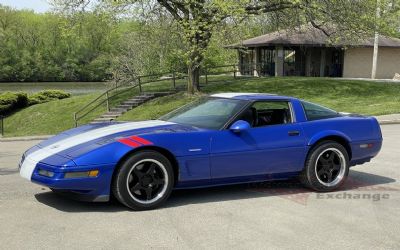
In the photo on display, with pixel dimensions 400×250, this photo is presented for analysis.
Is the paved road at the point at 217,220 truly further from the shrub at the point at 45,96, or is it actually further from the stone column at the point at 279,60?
the stone column at the point at 279,60

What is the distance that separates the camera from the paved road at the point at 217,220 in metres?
4.88

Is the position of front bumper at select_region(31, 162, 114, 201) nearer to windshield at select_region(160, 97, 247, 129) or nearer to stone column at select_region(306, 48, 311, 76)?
windshield at select_region(160, 97, 247, 129)

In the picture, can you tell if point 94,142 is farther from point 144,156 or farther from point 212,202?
point 212,202

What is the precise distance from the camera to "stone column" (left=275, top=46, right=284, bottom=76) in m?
38.9

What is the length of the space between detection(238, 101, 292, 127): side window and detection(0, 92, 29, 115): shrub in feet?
91.3

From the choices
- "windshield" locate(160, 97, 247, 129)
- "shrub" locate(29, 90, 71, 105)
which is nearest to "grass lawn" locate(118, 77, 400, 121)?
"shrub" locate(29, 90, 71, 105)

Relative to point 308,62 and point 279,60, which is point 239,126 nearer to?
point 279,60

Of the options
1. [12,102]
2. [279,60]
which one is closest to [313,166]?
[12,102]

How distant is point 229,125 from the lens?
649cm

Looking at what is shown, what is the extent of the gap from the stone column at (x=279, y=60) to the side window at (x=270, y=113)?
106 ft

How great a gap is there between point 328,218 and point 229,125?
163 centimetres

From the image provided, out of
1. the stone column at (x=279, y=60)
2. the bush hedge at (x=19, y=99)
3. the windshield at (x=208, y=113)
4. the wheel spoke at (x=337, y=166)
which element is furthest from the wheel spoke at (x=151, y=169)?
the stone column at (x=279, y=60)

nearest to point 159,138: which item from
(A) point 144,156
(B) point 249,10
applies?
(A) point 144,156

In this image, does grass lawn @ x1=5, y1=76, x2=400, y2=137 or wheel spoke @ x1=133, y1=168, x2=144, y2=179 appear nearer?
wheel spoke @ x1=133, y1=168, x2=144, y2=179
